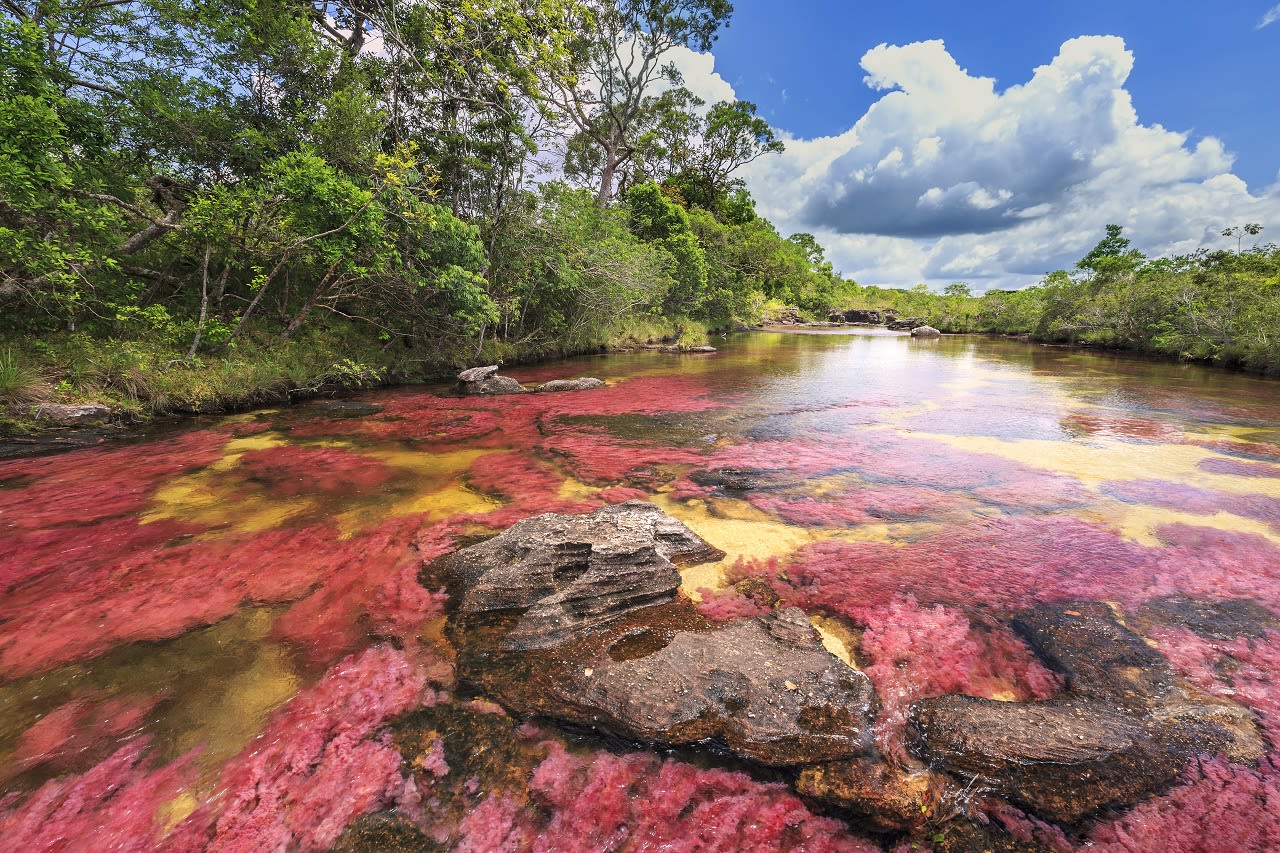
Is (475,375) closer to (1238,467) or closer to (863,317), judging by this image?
(1238,467)

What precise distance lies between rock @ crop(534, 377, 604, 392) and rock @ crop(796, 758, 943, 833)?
475 inches

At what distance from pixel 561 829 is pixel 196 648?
3.01 m

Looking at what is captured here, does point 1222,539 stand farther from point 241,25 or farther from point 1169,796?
point 241,25

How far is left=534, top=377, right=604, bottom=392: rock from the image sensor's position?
13664 millimetres

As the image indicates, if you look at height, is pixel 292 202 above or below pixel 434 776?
above

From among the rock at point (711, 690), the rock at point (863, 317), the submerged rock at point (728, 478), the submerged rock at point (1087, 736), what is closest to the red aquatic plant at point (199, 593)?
the rock at point (711, 690)

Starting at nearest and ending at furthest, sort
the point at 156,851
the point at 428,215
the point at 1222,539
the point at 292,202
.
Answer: the point at 156,851, the point at 1222,539, the point at 292,202, the point at 428,215

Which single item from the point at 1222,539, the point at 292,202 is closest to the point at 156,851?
the point at 1222,539

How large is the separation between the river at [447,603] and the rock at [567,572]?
0.36 m

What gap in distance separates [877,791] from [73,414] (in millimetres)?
12410

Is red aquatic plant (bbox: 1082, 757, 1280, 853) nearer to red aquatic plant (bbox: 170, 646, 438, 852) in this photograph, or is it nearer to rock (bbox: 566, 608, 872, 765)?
rock (bbox: 566, 608, 872, 765)

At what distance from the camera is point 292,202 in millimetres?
9609

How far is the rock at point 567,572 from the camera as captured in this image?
357 centimetres

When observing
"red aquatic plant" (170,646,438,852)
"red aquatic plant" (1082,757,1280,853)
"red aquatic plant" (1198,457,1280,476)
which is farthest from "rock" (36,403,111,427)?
"red aquatic plant" (1198,457,1280,476)
